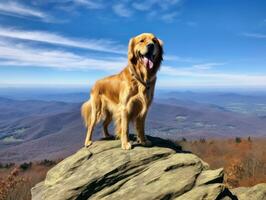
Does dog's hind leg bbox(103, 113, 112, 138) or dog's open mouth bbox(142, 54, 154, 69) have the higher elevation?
dog's open mouth bbox(142, 54, 154, 69)

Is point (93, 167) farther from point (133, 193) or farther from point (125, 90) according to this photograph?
point (125, 90)

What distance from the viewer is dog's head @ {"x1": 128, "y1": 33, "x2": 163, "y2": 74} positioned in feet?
39.4

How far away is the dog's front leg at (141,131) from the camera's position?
13581mm

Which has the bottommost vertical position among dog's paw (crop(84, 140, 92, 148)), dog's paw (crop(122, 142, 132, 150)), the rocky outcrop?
the rocky outcrop

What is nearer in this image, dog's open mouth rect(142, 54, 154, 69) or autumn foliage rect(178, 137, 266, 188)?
dog's open mouth rect(142, 54, 154, 69)

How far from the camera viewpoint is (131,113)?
13367 millimetres

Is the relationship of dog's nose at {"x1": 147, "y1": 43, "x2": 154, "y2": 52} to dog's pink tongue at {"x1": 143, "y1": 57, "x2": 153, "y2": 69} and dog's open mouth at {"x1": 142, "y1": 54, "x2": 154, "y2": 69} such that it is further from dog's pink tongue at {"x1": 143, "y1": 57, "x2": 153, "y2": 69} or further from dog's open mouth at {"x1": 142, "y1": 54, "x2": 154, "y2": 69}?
dog's pink tongue at {"x1": 143, "y1": 57, "x2": 153, "y2": 69}

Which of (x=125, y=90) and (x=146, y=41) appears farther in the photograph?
(x=125, y=90)

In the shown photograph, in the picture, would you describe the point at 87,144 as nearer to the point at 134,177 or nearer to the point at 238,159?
Result: the point at 134,177

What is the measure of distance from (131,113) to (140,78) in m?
1.44

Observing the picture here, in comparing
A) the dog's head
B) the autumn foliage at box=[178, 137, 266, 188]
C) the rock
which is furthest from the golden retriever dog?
the autumn foliage at box=[178, 137, 266, 188]

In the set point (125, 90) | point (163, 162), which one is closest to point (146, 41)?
point (125, 90)

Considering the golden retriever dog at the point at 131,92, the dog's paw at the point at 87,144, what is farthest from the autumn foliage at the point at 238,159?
the golden retriever dog at the point at 131,92

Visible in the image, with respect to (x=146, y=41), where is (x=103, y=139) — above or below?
below
